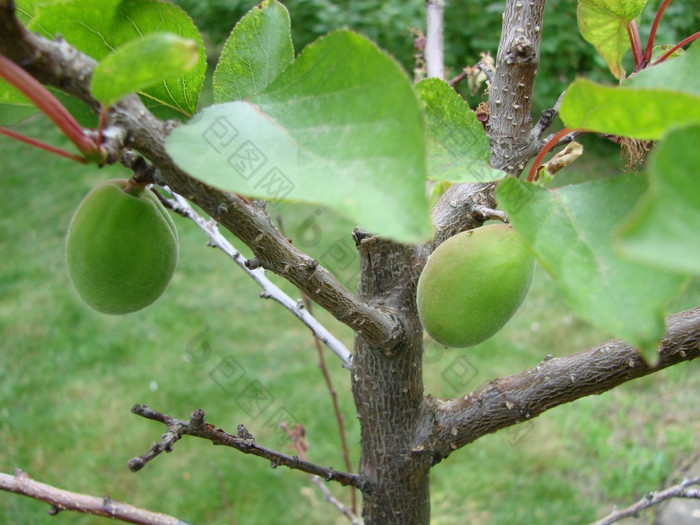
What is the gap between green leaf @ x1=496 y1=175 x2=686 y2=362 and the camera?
340 mm

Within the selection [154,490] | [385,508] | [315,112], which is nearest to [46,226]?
[154,490]

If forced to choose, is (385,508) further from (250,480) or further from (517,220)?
(250,480)

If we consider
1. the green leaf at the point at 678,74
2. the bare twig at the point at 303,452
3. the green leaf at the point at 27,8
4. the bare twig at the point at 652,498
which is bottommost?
the bare twig at the point at 652,498

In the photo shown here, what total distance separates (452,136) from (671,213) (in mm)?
304

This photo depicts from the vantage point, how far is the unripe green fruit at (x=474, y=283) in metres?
0.63

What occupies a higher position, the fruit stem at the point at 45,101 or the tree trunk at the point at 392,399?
the fruit stem at the point at 45,101

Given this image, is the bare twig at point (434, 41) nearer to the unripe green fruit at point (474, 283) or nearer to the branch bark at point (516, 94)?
the branch bark at point (516, 94)

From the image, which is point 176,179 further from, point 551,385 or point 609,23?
point 609,23

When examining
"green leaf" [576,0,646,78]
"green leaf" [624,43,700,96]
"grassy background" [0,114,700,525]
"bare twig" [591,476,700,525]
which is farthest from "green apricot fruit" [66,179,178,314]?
"grassy background" [0,114,700,525]

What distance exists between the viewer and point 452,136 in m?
0.54

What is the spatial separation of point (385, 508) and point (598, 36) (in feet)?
2.38

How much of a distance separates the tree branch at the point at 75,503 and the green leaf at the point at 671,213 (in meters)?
0.72

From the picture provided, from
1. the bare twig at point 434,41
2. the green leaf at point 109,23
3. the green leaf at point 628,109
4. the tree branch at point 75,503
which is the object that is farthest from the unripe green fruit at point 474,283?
the bare twig at point 434,41

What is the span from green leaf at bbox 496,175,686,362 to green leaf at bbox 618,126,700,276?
89 mm
